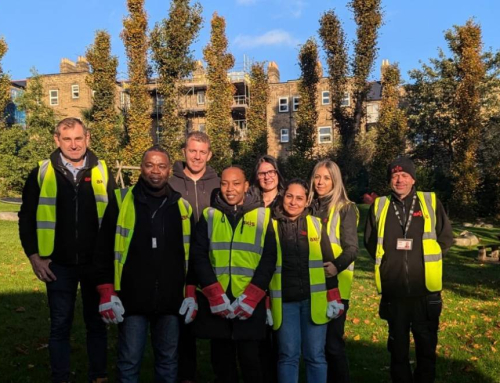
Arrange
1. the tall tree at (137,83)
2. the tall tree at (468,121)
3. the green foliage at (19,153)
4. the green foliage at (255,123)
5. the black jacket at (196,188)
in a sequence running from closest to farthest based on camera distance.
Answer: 1. the black jacket at (196,188)
2. the tall tree at (468,121)
3. the tall tree at (137,83)
4. the green foliage at (19,153)
5. the green foliage at (255,123)

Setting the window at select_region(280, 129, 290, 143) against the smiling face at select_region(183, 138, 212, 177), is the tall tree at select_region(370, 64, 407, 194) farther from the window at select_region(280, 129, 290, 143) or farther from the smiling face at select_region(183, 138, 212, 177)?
the smiling face at select_region(183, 138, 212, 177)

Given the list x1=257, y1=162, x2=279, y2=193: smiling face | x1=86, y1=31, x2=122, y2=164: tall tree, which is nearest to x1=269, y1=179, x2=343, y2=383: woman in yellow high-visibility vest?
x1=257, y1=162, x2=279, y2=193: smiling face

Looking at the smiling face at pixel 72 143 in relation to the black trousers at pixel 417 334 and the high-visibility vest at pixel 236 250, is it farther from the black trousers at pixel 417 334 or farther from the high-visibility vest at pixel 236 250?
the black trousers at pixel 417 334

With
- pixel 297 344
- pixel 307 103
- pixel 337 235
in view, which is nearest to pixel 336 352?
pixel 297 344

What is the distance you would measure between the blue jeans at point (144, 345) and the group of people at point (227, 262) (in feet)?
0.03

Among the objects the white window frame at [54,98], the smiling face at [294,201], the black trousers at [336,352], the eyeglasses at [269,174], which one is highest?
the white window frame at [54,98]

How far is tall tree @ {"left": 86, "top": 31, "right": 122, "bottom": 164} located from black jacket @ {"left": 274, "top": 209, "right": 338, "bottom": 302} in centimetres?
3016

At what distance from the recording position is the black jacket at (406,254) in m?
4.28

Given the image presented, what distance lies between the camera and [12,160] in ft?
→ 108

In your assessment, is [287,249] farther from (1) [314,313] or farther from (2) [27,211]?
(2) [27,211]

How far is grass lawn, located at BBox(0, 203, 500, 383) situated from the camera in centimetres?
520

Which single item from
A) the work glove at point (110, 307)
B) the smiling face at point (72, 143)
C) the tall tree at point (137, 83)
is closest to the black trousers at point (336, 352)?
the work glove at point (110, 307)

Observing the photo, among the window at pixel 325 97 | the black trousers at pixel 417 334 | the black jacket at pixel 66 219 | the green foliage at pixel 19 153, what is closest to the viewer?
the black jacket at pixel 66 219

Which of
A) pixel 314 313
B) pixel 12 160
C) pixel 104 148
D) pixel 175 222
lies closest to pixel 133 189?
pixel 175 222
